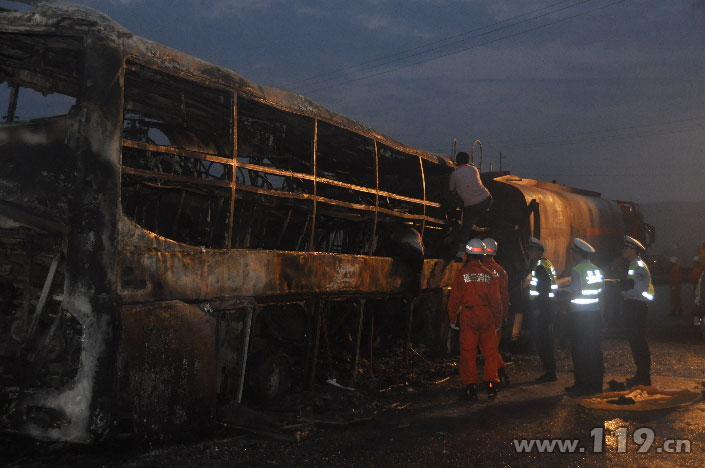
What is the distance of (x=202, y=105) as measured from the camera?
251 inches

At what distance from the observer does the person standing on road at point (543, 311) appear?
8469 mm

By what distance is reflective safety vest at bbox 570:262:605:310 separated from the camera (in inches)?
305

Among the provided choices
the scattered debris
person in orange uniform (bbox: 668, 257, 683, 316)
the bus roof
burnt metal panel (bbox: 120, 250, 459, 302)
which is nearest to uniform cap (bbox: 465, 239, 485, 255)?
burnt metal panel (bbox: 120, 250, 459, 302)

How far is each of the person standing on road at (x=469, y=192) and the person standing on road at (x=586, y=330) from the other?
1.94 meters

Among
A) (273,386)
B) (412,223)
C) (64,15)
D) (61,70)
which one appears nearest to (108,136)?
(64,15)

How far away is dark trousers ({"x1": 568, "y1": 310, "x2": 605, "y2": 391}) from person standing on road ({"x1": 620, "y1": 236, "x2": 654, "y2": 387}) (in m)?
0.41

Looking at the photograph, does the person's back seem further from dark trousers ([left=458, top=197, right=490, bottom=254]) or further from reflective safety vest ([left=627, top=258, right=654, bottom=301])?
reflective safety vest ([left=627, top=258, right=654, bottom=301])

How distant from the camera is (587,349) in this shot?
7711 mm

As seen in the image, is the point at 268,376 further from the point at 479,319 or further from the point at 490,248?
the point at 490,248

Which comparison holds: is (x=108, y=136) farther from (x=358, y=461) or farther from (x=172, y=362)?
(x=358, y=461)

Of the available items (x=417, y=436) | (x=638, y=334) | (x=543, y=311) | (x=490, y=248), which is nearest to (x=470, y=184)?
(x=490, y=248)

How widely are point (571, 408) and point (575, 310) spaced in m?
1.57

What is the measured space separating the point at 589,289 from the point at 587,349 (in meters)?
0.72

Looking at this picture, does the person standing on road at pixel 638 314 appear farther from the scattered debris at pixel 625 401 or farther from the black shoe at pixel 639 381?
the scattered debris at pixel 625 401
